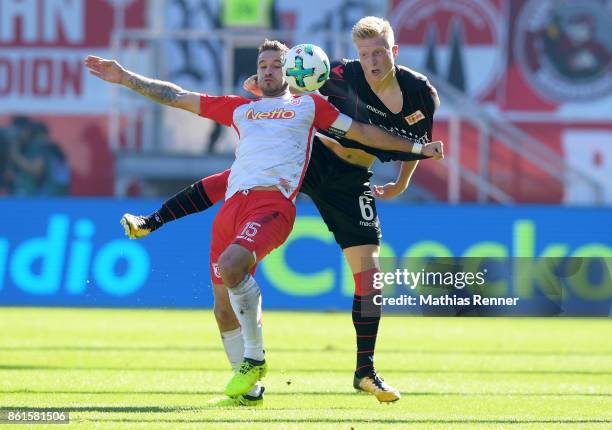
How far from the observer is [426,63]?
2780cm

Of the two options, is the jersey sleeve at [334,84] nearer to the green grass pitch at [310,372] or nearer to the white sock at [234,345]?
the white sock at [234,345]

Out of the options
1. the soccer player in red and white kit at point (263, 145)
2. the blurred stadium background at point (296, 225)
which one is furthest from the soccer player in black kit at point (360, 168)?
the blurred stadium background at point (296, 225)

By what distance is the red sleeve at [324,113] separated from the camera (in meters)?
8.40

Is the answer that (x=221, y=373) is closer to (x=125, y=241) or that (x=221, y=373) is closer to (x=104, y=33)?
(x=125, y=241)

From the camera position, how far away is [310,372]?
10.7 metres

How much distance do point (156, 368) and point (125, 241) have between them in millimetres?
6370

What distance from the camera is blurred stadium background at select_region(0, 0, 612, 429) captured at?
934 centimetres

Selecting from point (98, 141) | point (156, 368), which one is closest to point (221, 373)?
point (156, 368)

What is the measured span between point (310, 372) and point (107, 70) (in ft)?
10.9

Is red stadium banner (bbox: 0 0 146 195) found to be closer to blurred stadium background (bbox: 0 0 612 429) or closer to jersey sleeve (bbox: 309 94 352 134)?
blurred stadium background (bbox: 0 0 612 429)

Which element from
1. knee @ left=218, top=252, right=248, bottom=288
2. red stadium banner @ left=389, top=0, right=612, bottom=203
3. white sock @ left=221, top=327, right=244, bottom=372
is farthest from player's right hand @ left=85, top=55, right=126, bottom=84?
red stadium banner @ left=389, top=0, right=612, bottom=203
